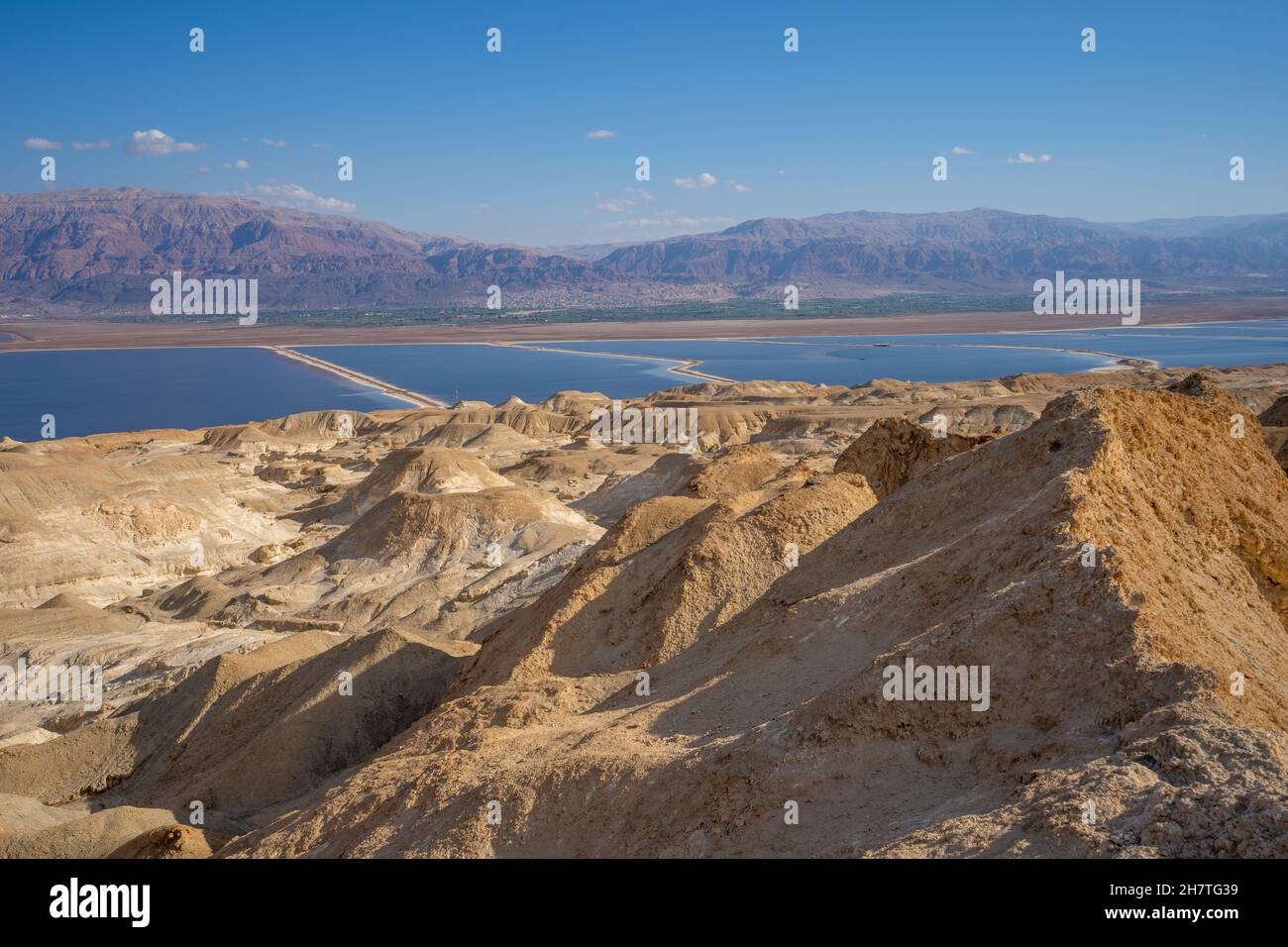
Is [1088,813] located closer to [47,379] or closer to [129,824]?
[129,824]

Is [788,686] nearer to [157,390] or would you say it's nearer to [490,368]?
[157,390]

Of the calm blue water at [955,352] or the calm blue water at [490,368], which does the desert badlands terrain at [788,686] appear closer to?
the calm blue water at [490,368]

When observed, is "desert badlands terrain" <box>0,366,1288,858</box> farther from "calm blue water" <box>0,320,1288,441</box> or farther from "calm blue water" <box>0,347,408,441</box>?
"calm blue water" <box>0,320,1288,441</box>

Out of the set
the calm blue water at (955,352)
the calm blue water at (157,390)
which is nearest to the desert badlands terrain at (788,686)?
the calm blue water at (157,390)

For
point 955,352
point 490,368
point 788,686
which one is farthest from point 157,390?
point 788,686

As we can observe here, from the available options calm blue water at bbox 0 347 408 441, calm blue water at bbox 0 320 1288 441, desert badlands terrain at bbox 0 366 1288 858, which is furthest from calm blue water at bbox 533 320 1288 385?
desert badlands terrain at bbox 0 366 1288 858
